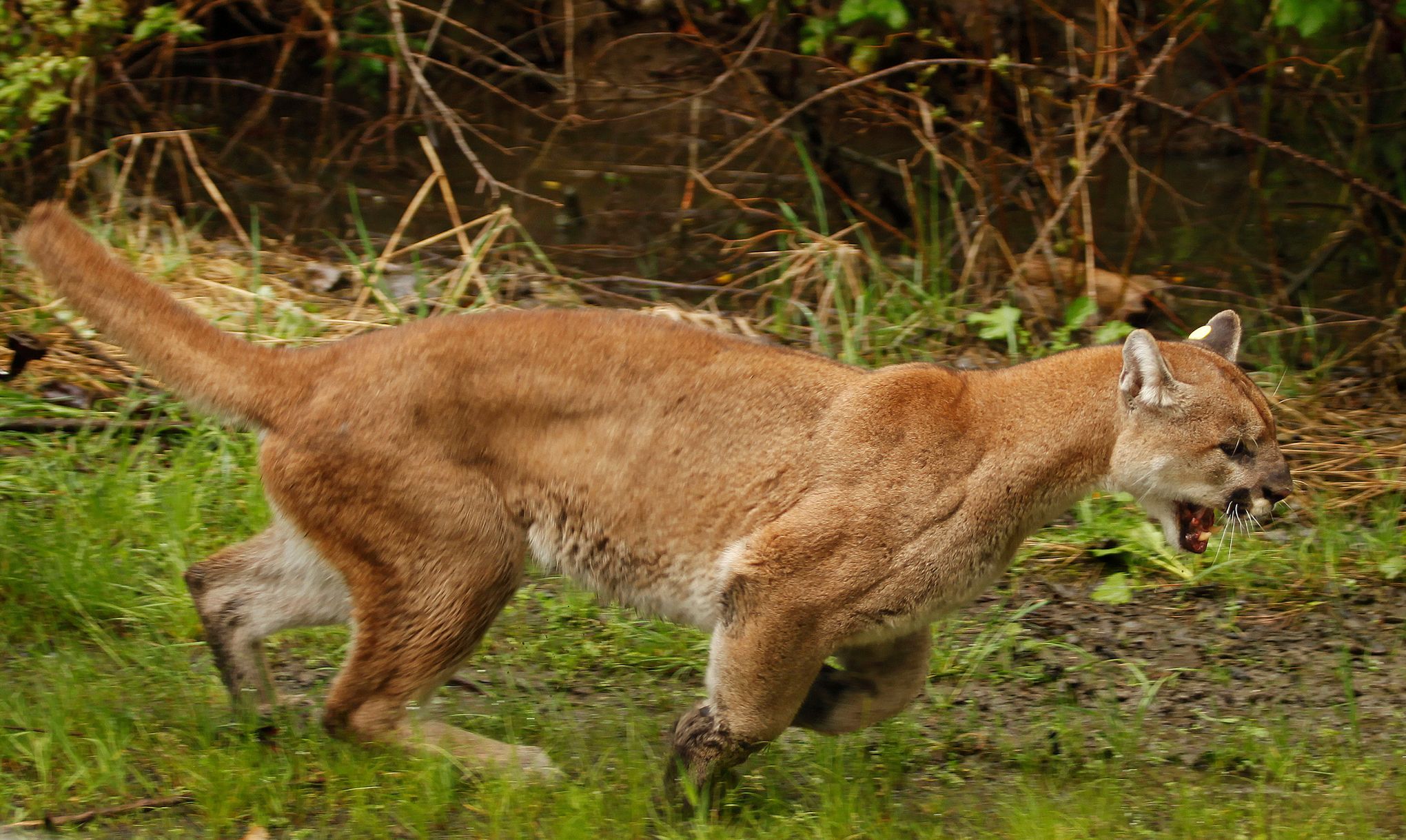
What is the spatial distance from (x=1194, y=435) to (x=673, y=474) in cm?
159

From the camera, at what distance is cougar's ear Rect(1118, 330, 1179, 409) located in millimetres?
4449

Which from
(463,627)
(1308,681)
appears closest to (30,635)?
(463,627)

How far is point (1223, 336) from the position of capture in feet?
16.7

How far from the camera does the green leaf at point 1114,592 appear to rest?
6137 mm

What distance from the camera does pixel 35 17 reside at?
27.0 feet

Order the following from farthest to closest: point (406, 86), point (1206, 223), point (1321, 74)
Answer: point (406, 86) → point (1206, 223) → point (1321, 74)

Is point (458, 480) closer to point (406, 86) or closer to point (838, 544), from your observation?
point (838, 544)

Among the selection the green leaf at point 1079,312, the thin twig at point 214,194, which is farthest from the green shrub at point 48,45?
the green leaf at point 1079,312

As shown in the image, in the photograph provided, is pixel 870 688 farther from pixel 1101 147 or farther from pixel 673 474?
pixel 1101 147

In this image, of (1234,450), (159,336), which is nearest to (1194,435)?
(1234,450)

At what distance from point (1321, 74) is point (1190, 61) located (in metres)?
3.58

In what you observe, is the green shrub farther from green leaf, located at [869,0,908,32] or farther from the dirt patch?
the dirt patch

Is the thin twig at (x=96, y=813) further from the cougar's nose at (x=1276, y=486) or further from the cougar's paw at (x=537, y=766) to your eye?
the cougar's nose at (x=1276, y=486)

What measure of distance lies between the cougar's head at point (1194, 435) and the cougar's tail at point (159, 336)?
250 centimetres
